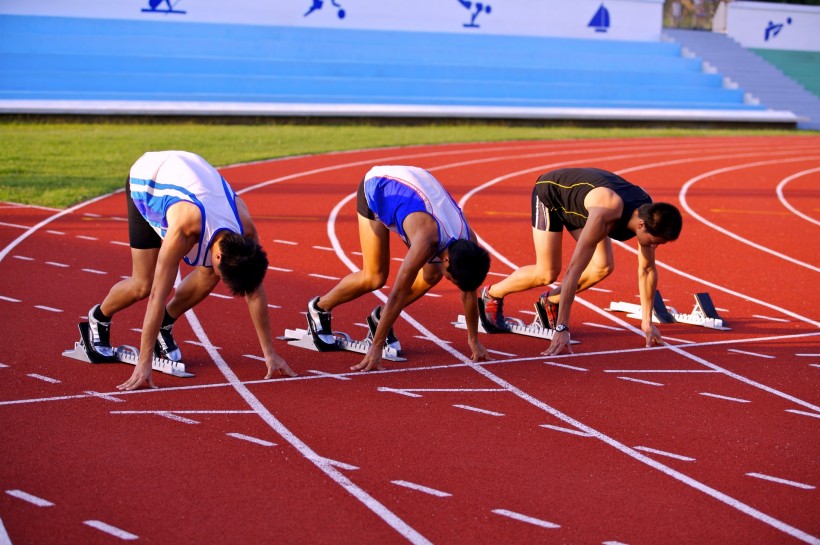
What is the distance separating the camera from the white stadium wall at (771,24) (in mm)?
39375

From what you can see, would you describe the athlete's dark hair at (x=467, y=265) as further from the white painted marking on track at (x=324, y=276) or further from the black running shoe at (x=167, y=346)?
the white painted marking on track at (x=324, y=276)

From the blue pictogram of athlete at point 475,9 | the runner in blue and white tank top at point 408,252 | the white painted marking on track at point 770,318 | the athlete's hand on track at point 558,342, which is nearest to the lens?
the runner in blue and white tank top at point 408,252

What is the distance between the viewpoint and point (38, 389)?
244 inches

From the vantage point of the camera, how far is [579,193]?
25.0 feet

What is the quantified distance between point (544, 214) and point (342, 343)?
1.75 meters

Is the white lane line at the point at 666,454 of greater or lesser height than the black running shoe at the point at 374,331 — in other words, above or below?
below

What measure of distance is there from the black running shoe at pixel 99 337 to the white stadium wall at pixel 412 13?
80.9 feet

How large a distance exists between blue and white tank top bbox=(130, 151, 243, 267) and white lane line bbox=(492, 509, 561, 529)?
7.77ft

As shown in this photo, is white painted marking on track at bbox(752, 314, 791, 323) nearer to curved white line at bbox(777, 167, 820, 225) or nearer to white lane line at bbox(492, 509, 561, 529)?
white lane line at bbox(492, 509, 561, 529)

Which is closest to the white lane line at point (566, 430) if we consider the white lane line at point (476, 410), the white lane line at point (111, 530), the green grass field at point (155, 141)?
the white lane line at point (476, 410)

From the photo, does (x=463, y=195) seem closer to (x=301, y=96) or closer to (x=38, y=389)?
(x=38, y=389)

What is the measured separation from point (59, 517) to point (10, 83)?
2360 cm

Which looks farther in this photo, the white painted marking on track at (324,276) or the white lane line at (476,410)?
the white painted marking on track at (324,276)

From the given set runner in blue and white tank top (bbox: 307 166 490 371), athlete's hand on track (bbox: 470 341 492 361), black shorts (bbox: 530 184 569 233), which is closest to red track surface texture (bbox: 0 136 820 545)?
athlete's hand on track (bbox: 470 341 492 361)
